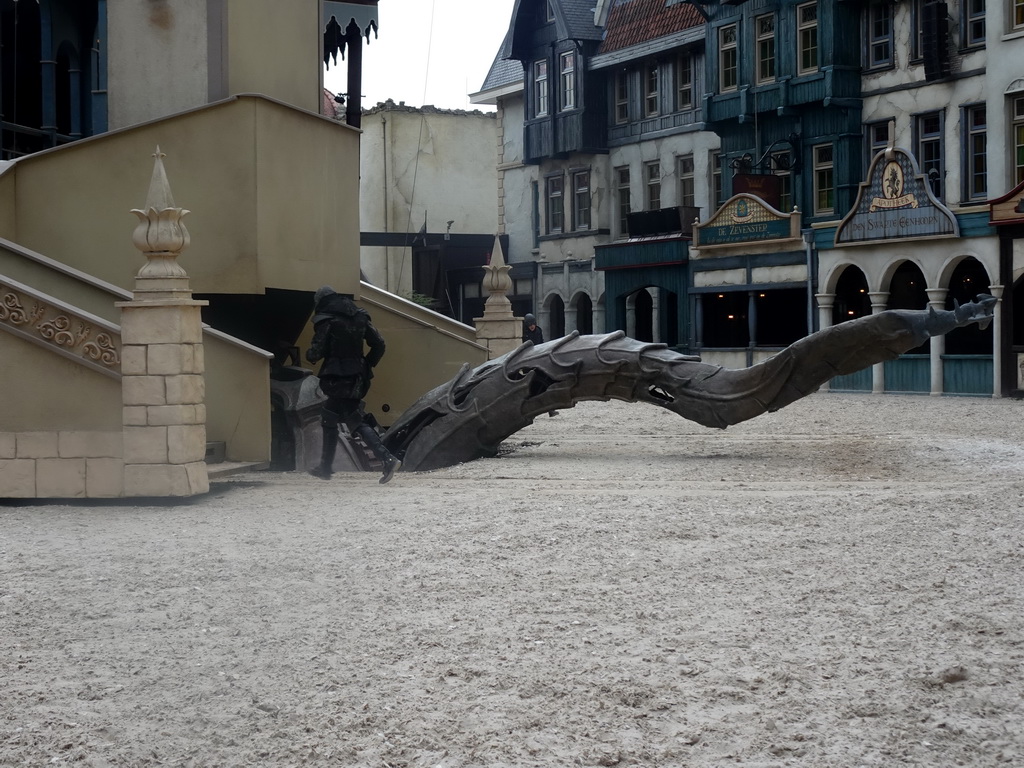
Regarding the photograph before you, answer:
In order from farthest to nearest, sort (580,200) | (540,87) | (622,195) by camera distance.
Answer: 1. (540,87)
2. (580,200)
3. (622,195)

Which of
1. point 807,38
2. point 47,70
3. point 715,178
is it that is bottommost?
point 47,70

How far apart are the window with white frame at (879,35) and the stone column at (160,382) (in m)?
23.9

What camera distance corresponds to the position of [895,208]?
92.7 ft

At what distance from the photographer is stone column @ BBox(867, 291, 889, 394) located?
92.9ft

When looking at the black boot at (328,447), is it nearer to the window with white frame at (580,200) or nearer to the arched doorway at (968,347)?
the arched doorway at (968,347)

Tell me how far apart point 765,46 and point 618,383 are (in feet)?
72.9

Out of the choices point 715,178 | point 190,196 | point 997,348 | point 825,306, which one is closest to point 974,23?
point 825,306

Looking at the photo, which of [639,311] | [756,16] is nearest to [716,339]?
[639,311]

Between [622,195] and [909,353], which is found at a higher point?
[622,195]

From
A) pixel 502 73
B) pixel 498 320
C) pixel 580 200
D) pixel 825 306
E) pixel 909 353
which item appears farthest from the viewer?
pixel 502 73

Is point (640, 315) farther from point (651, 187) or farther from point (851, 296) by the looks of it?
point (851, 296)

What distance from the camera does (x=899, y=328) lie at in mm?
13195

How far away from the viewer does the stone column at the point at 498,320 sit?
20328mm

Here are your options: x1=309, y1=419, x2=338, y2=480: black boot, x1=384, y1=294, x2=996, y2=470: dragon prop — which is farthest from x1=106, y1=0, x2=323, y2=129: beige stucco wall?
x1=309, y1=419, x2=338, y2=480: black boot
